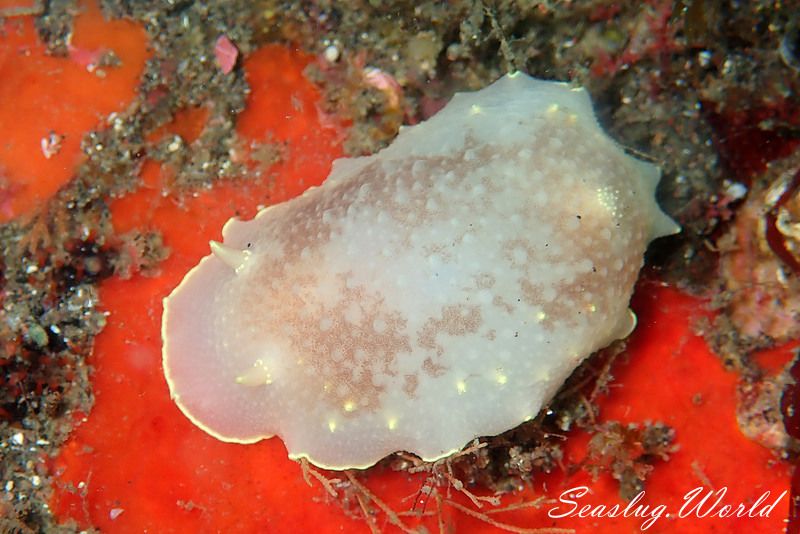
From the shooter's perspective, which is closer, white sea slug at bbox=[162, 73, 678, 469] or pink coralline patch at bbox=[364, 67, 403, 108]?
white sea slug at bbox=[162, 73, 678, 469]

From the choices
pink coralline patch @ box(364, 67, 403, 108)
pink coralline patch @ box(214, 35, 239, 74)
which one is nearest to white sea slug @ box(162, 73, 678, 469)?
pink coralline patch @ box(364, 67, 403, 108)

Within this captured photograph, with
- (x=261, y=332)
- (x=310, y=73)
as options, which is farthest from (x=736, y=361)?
(x=310, y=73)

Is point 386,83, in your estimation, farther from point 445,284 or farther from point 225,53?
point 445,284

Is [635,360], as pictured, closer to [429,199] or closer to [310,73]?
[429,199]

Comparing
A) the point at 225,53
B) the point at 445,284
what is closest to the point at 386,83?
the point at 225,53

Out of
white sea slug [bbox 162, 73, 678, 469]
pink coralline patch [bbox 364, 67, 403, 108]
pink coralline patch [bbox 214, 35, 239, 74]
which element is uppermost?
pink coralline patch [bbox 214, 35, 239, 74]

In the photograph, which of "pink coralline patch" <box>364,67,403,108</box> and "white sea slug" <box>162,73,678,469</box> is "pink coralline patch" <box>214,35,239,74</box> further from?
"white sea slug" <box>162,73,678,469</box>

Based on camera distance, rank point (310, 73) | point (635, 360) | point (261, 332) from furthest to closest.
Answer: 1. point (310, 73)
2. point (635, 360)
3. point (261, 332)
